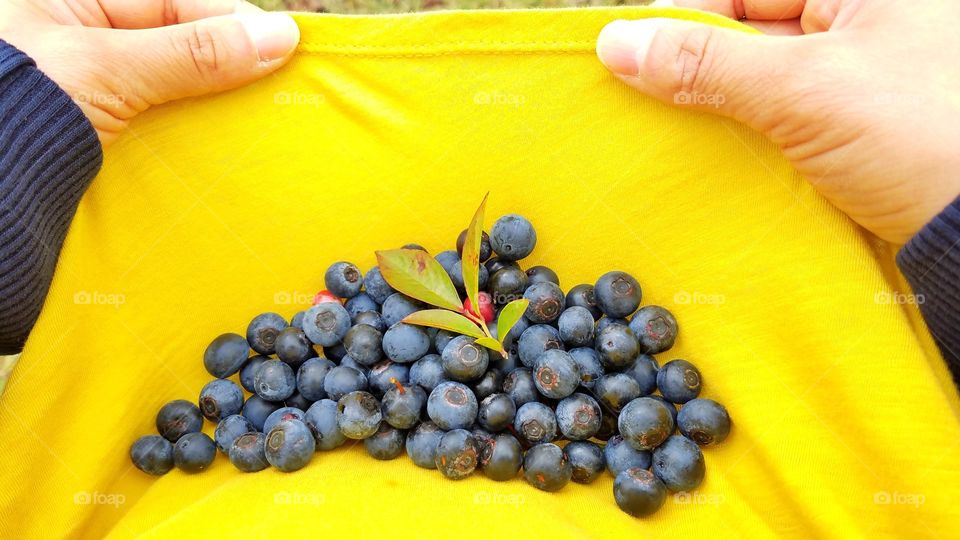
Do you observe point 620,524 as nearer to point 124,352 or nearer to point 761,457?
point 761,457

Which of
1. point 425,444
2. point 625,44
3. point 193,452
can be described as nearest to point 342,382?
point 425,444

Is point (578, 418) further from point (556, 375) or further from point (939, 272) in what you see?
point (939, 272)

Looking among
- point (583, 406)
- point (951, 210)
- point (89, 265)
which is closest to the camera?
point (951, 210)

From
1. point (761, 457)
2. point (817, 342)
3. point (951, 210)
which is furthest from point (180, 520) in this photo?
point (951, 210)

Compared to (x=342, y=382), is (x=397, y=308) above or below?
above

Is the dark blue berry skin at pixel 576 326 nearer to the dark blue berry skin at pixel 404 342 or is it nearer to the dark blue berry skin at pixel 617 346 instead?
the dark blue berry skin at pixel 617 346

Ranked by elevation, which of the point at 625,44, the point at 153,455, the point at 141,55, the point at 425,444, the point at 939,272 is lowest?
the point at 153,455
